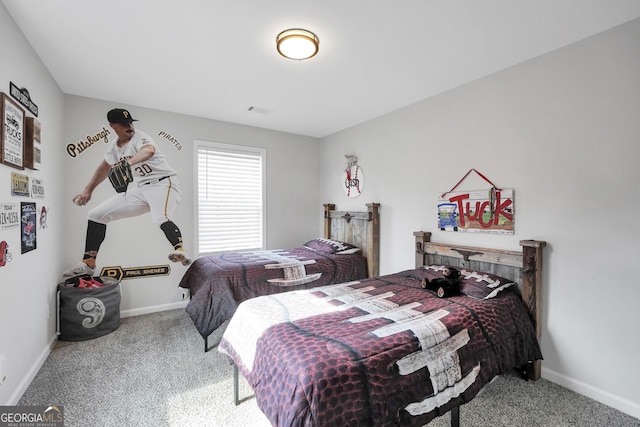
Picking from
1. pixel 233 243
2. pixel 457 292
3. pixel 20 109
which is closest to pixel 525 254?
pixel 457 292

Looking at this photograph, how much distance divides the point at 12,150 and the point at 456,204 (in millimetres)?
3390

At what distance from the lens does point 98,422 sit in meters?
1.71

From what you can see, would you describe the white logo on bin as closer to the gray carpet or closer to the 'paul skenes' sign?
the gray carpet

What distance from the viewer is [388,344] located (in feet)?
4.69

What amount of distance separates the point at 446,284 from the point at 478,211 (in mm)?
777

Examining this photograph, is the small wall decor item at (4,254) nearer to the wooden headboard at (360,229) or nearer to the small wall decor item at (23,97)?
the small wall decor item at (23,97)

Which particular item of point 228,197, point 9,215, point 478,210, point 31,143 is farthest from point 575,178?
point 31,143

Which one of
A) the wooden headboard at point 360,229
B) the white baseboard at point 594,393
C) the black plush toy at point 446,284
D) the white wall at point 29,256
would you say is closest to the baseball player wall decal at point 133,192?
the white wall at point 29,256

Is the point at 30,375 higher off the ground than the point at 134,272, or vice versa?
the point at 134,272

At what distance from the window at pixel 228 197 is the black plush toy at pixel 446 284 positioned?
259cm

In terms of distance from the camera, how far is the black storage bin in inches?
107

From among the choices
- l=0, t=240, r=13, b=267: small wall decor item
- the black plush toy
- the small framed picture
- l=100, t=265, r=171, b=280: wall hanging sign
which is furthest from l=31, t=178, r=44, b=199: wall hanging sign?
the black plush toy

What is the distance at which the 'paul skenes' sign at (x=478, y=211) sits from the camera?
2.40 metres

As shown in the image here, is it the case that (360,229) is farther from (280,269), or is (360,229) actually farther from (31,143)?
(31,143)
